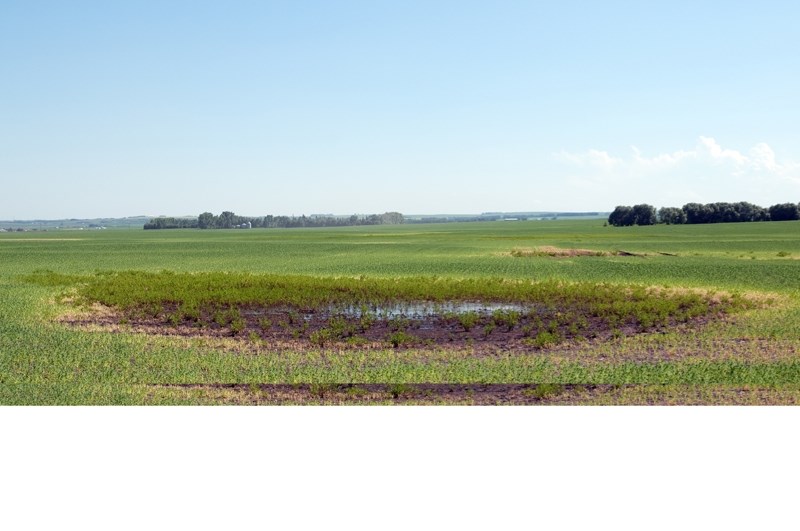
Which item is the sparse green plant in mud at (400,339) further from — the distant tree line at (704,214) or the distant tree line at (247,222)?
the distant tree line at (247,222)

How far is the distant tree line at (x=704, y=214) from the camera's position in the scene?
15.8 metres

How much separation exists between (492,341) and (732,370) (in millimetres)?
3741

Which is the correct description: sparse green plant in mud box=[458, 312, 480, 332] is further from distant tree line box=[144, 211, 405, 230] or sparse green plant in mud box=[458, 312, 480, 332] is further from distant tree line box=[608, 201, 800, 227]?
distant tree line box=[144, 211, 405, 230]

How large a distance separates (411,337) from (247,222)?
69.8 feet

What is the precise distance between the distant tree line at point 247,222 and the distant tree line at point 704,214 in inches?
529

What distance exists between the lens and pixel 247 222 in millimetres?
31938

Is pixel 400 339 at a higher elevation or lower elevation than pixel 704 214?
lower

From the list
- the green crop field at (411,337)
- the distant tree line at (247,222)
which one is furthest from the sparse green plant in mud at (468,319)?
the distant tree line at (247,222)

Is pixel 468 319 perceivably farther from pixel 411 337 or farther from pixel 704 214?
pixel 704 214

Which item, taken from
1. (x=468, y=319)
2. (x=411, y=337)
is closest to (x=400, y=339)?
(x=411, y=337)

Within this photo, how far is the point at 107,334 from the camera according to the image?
12.4 meters

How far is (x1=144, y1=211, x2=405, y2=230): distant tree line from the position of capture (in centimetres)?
2845

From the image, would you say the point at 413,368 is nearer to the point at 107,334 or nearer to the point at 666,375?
the point at 666,375
